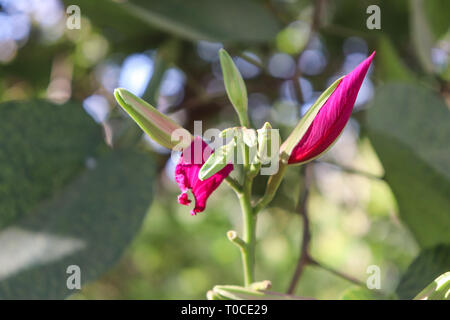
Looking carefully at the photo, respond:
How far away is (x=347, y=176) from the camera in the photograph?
43.7 inches

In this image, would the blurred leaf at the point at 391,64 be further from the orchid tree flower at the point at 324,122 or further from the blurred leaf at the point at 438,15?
the orchid tree flower at the point at 324,122

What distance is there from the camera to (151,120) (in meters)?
0.26

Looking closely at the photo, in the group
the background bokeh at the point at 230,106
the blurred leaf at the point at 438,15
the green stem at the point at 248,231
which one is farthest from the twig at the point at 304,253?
the blurred leaf at the point at 438,15

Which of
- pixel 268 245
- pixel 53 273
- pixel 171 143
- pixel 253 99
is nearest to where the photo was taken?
pixel 171 143

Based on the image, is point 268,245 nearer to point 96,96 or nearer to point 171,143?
point 96,96

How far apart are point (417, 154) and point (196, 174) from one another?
24 cm

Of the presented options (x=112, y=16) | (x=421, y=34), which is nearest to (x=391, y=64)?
(x=421, y=34)

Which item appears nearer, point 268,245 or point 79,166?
point 79,166

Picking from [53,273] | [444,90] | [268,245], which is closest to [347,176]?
[268,245]

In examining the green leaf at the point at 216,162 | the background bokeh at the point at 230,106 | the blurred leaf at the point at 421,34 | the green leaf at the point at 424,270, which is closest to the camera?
the green leaf at the point at 216,162

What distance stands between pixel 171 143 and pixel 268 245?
1.03 metres

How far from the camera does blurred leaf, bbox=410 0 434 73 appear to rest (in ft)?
1.87

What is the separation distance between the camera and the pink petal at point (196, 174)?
0.87ft

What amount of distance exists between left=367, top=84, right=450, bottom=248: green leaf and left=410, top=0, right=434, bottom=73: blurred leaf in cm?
13
